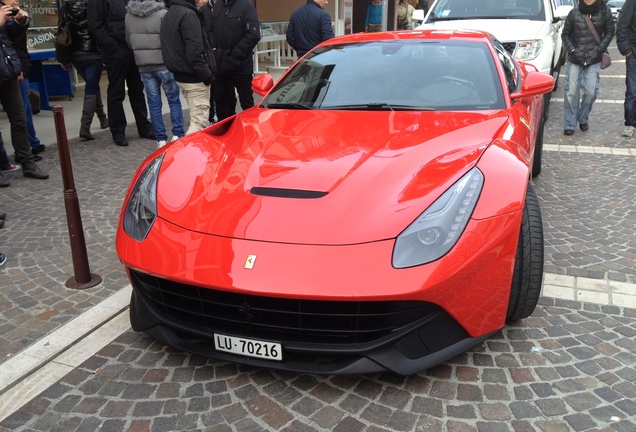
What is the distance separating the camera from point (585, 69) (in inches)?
291

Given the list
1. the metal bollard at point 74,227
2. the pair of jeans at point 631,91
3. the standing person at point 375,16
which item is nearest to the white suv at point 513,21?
the pair of jeans at point 631,91

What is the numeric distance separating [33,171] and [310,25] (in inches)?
151

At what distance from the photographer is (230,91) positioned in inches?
277

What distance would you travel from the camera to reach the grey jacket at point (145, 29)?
6340 millimetres

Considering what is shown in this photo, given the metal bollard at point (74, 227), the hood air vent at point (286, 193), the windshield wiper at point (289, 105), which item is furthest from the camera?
the windshield wiper at point (289, 105)

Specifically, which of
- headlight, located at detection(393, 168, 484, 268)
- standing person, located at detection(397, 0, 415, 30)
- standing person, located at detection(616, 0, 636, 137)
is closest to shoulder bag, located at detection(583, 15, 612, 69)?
standing person, located at detection(616, 0, 636, 137)

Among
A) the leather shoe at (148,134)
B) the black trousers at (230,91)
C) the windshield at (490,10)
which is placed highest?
the windshield at (490,10)

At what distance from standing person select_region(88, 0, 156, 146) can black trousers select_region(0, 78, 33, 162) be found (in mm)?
1419

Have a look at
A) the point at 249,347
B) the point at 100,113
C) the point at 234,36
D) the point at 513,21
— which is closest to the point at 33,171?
the point at 100,113

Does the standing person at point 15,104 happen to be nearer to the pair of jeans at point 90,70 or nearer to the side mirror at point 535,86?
the pair of jeans at point 90,70

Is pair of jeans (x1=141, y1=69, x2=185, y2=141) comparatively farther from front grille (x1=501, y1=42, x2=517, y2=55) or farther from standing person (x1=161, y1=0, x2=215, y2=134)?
front grille (x1=501, y1=42, x2=517, y2=55)

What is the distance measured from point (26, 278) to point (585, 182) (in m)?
4.82

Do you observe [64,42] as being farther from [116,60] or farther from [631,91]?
[631,91]

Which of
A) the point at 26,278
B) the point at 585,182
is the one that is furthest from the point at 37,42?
the point at 585,182
